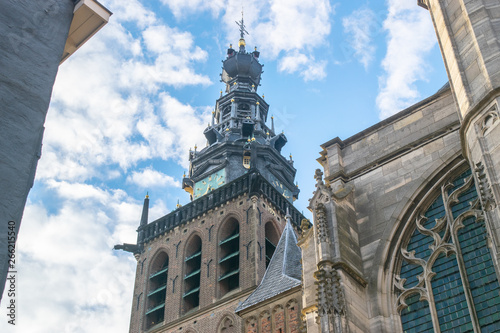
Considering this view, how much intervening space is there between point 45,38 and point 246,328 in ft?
48.6

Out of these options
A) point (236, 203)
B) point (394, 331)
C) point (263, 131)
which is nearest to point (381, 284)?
point (394, 331)

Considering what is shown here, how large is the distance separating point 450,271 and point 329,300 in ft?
7.44

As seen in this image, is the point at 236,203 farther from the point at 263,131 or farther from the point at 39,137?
the point at 39,137

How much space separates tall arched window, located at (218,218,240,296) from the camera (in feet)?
123

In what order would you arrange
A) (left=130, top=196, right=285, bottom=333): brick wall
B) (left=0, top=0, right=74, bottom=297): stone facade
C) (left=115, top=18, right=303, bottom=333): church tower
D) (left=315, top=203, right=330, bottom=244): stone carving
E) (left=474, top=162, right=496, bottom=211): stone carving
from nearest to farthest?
(left=0, top=0, right=74, bottom=297): stone facade, (left=474, top=162, right=496, bottom=211): stone carving, (left=315, top=203, right=330, bottom=244): stone carving, (left=130, top=196, right=285, bottom=333): brick wall, (left=115, top=18, right=303, bottom=333): church tower

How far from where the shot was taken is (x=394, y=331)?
12.0m

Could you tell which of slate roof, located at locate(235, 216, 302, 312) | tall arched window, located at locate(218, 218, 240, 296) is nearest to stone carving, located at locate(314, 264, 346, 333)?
slate roof, located at locate(235, 216, 302, 312)

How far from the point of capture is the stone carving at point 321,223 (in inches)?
514

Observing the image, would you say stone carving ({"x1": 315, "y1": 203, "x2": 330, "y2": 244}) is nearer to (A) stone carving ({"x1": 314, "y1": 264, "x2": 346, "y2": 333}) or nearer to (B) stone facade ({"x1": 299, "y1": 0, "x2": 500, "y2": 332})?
(B) stone facade ({"x1": 299, "y1": 0, "x2": 500, "y2": 332})

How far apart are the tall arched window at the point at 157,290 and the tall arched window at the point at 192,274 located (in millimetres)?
1582

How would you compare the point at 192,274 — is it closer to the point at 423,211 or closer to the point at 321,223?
the point at 321,223

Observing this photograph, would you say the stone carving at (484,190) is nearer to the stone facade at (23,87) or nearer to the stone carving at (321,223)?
the stone carving at (321,223)

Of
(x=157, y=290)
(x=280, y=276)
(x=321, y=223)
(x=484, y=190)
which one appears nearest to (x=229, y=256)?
(x=157, y=290)

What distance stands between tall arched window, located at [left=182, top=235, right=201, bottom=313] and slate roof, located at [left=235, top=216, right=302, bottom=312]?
554 inches
